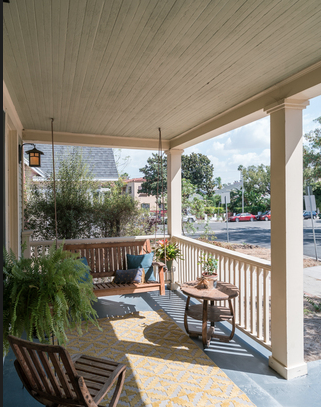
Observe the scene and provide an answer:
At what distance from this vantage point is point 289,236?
271 centimetres

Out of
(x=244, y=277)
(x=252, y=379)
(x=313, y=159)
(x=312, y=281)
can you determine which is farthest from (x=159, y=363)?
(x=313, y=159)

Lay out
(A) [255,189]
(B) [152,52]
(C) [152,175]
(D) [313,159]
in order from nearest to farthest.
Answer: (B) [152,52] → (D) [313,159] → (C) [152,175] → (A) [255,189]

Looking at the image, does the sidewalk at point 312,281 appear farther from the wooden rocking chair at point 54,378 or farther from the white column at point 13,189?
the white column at point 13,189

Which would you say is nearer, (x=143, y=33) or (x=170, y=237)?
(x=143, y=33)

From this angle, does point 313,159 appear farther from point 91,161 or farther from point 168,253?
point 91,161

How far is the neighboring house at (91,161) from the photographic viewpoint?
645 cm

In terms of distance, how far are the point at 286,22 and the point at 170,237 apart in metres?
4.14

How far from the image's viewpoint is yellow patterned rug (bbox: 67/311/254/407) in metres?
2.33

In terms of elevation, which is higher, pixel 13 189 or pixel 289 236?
pixel 13 189

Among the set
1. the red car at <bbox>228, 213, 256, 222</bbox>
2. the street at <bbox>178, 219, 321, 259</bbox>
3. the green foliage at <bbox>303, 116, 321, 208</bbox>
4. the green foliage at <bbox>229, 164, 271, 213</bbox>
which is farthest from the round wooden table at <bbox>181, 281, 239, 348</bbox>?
the red car at <bbox>228, 213, 256, 222</bbox>

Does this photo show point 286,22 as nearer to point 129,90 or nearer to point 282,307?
point 129,90

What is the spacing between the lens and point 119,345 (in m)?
3.21

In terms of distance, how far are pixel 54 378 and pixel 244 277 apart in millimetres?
2399

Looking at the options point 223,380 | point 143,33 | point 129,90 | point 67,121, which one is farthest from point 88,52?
point 223,380
